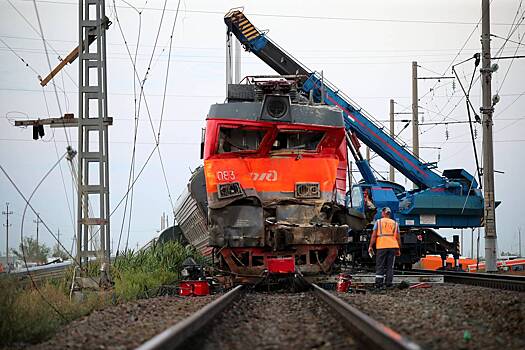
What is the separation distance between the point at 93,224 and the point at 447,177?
1386 centimetres

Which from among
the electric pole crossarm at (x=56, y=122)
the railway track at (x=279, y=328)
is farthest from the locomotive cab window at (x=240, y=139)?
the railway track at (x=279, y=328)

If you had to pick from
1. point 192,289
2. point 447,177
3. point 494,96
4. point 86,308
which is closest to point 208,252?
point 192,289

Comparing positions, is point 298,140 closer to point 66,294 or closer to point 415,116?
point 66,294

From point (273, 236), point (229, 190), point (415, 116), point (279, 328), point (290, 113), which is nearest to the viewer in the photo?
point (279, 328)

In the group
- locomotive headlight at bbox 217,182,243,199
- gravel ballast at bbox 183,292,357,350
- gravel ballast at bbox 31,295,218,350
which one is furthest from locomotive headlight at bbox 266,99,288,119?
gravel ballast at bbox 31,295,218,350

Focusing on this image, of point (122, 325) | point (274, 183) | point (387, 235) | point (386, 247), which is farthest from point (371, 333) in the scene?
point (387, 235)

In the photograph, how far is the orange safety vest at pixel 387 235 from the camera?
14.0 meters

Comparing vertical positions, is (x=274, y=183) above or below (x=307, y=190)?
above

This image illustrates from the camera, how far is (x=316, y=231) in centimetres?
1218

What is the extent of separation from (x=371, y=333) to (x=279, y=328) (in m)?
1.75

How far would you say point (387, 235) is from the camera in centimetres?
1405

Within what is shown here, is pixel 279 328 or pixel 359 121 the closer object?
pixel 279 328

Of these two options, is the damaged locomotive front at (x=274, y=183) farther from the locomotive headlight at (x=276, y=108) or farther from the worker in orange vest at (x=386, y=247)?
the worker in orange vest at (x=386, y=247)

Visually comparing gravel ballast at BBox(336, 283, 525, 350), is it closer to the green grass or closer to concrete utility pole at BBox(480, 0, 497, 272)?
the green grass
